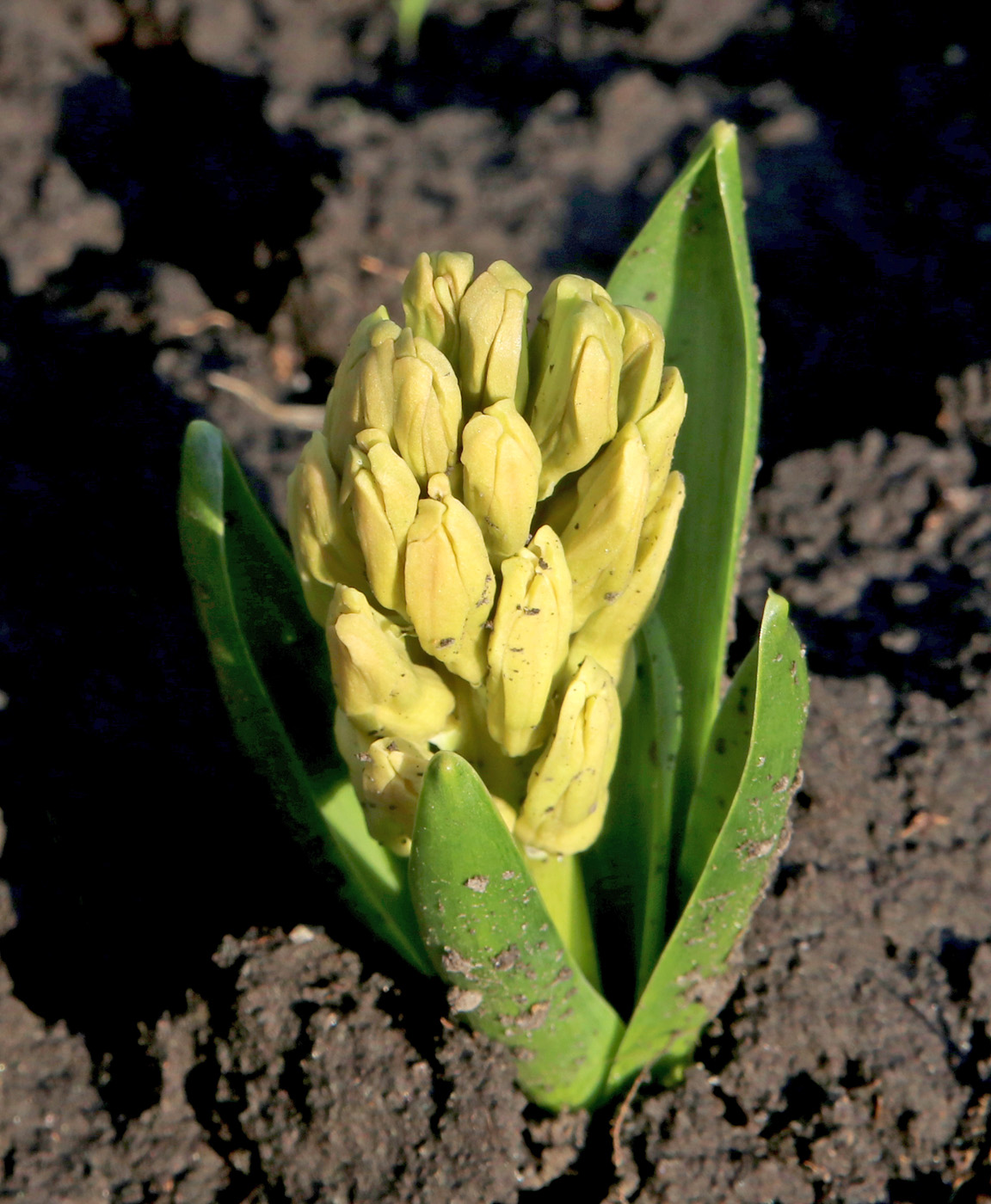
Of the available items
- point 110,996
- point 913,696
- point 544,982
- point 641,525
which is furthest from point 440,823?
point 913,696

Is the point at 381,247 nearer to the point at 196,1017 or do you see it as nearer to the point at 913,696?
the point at 913,696

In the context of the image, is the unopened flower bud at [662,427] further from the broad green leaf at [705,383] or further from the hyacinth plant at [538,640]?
the broad green leaf at [705,383]

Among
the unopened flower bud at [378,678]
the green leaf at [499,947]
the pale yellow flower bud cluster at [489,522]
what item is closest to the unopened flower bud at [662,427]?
the pale yellow flower bud cluster at [489,522]

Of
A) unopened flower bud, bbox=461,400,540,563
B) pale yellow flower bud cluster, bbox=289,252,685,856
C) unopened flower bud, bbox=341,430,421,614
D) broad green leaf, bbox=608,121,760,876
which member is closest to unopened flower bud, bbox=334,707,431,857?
pale yellow flower bud cluster, bbox=289,252,685,856

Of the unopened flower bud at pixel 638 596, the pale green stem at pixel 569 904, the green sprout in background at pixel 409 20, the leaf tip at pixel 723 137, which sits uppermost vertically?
the leaf tip at pixel 723 137

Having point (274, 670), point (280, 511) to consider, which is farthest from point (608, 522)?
point (280, 511)

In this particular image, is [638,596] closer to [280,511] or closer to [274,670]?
[274,670]

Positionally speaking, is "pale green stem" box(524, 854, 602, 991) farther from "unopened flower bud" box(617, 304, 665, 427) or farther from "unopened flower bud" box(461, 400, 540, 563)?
"unopened flower bud" box(617, 304, 665, 427)

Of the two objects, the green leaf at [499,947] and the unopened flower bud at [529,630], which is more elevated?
the unopened flower bud at [529,630]
